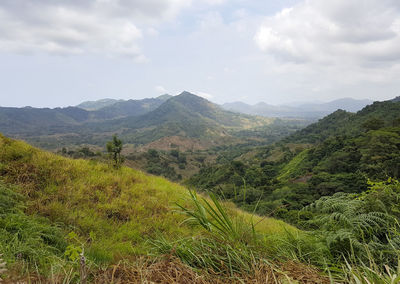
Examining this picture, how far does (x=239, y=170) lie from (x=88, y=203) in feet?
230

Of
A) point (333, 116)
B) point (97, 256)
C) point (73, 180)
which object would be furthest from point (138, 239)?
point (333, 116)

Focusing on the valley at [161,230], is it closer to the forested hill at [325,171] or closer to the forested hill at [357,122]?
the forested hill at [325,171]

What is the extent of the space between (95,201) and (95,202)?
0.06m

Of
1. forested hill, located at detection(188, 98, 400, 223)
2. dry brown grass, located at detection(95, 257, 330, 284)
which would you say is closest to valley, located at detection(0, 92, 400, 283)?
dry brown grass, located at detection(95, 257, 330, 284)

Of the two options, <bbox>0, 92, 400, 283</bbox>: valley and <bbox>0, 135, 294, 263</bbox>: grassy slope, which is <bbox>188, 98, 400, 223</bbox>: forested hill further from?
<bbox>0, 92, 400, 283</bbox>: valley

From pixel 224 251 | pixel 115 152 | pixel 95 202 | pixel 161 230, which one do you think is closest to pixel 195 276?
pixel 224 251

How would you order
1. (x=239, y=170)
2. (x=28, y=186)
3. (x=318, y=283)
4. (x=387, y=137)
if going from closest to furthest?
1. (x=318, y=283)
2. (x=28, y=186)
3. (x=387, y=137)
4. (x=239, y=170)

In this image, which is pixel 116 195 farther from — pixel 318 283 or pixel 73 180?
pixel 318 283

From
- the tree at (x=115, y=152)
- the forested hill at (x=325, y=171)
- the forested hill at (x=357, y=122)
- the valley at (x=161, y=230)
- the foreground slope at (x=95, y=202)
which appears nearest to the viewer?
the valley at (x=161, y=230)

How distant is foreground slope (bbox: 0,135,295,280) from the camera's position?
3768 millimetres

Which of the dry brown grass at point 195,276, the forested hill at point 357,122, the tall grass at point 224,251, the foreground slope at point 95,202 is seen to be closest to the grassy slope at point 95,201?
the foreground slope at point 95,202

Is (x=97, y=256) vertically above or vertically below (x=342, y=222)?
below

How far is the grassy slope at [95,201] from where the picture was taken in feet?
12.5

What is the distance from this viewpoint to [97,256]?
2986mm
